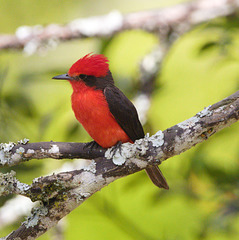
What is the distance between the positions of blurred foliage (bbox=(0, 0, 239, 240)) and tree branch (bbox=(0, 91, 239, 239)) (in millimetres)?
810

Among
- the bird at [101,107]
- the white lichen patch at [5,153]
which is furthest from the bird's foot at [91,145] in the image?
the white lichen patch at [5,153]

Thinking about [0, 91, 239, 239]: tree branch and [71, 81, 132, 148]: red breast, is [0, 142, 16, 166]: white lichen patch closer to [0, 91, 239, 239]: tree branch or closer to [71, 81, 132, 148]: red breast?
[0, 91, 239, 239]: tree branch

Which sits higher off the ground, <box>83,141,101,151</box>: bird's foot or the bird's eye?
the bird's eye

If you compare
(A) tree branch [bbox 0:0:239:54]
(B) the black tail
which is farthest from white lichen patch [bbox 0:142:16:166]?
(A) tree branch [bbox 0:0:239:54]

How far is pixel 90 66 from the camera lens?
9.54 ft

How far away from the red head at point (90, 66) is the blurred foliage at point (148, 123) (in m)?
0.53

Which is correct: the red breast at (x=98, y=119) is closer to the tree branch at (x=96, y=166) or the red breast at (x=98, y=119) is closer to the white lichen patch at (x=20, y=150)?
the tree branch at (x=96, y=166)

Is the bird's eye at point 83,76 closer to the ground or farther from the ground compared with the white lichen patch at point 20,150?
farther from the ground

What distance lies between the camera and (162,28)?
4133 millimetres

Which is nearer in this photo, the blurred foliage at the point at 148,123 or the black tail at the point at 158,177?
the black tail at the point at 158,177

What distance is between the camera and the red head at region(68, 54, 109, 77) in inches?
114

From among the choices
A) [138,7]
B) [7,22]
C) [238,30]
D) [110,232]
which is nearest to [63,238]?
[110,232]

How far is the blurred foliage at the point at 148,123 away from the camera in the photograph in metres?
3.10

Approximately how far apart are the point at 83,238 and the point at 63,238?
35.0 inches
